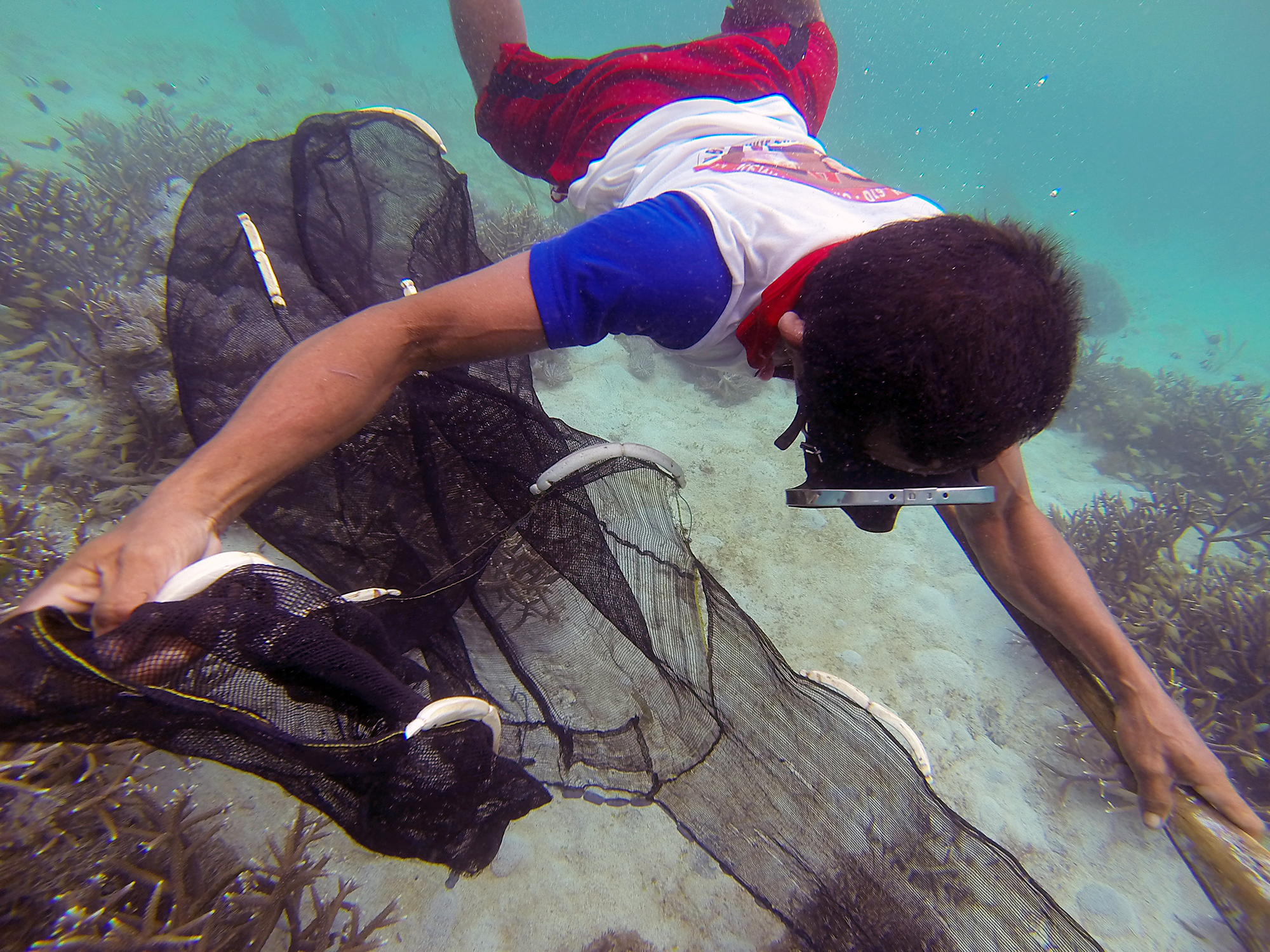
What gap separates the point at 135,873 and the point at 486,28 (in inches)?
194

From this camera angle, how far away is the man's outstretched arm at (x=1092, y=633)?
2027 mm

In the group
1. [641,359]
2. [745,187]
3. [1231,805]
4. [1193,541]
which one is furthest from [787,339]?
[1193,541]

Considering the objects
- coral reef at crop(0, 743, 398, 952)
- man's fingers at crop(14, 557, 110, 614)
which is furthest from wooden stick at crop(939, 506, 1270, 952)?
man's fingers at crop(14, 557, 110, 614)

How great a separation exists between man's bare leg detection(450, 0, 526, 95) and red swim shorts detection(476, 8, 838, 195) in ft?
0.30

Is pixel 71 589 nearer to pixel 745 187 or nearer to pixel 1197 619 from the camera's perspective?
pixel 745 187

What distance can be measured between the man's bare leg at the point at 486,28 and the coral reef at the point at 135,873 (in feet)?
14.0

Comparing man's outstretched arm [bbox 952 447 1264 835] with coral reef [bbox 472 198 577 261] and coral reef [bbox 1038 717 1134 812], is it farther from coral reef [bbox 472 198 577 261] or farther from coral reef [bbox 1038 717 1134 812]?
coral reef [bbox 472 198 577 261]

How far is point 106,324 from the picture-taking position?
12.9 feet

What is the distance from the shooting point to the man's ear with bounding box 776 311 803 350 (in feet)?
5.23

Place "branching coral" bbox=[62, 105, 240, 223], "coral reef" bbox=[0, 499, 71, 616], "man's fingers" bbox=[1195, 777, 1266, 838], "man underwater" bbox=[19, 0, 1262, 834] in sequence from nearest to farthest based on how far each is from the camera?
"man underwater" bbox=[19, 0, 1262, 834]
"man's fingers" bbox=[1195, 777, 1266, 838]
"coral reef" bbox=[0, 499, 71, 616]
"branching coral" bbox=[62, 105, 240, 223]

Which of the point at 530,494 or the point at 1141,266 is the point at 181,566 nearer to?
the point at 530,494

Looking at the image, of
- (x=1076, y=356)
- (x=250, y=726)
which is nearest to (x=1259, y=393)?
(x=1076, y=356)

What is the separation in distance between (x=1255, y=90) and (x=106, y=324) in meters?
119

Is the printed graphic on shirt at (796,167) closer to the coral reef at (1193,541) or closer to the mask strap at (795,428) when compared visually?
the mask strap at (795,428)
